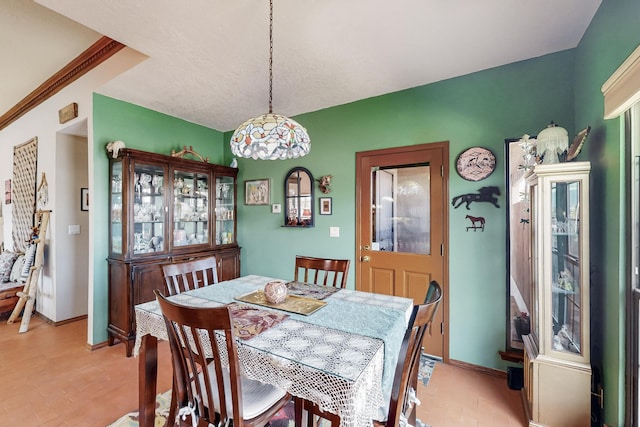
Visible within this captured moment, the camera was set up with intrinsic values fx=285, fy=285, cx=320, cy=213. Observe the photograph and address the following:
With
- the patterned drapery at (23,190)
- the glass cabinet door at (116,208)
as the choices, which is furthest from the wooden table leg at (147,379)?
the patterned drapery at (23,190)

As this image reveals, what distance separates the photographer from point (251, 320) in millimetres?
1428

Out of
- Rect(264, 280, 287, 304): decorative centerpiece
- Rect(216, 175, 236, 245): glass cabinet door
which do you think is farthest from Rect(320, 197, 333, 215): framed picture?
Rect(264, 280, 287, 304): decorative centerpiece

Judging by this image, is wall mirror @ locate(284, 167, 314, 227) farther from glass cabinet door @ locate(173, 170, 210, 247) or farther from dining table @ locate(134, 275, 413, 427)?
dining table @ locate(134, 275, 413, 427)

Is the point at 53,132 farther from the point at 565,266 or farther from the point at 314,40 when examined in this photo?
the point at 565,266

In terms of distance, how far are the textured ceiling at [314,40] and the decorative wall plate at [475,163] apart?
2.28 feet

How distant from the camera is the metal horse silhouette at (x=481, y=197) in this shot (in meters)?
2.35

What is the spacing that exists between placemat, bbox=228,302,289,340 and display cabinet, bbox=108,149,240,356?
157 centimetres

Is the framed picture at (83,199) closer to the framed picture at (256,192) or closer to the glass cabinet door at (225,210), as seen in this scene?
the glass cabinet door at (225,210)

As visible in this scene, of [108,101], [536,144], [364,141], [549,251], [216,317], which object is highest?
[108,101]

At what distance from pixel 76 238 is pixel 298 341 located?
3.71 metres

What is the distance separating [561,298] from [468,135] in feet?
4.62

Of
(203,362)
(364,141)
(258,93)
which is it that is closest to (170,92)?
(258,93)

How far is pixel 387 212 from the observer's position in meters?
2.90

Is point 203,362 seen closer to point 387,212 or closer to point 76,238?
point 387,212
